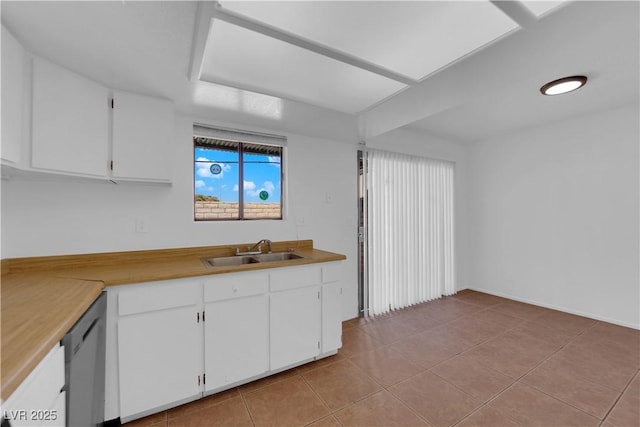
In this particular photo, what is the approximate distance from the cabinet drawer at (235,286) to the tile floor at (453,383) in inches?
28.4

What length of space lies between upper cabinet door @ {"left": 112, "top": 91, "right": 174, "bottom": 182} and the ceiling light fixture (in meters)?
3.06

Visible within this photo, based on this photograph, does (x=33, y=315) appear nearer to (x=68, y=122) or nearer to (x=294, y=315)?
(x=68, y=122)

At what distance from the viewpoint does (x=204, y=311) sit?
177 cm

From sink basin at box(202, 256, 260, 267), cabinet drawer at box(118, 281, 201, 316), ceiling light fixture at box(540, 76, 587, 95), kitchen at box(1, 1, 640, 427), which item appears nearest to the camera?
kitchen at box(1, 1, 640, 427)

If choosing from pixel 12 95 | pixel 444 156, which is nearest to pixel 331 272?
pixel 12 95

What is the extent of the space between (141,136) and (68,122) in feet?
1.27

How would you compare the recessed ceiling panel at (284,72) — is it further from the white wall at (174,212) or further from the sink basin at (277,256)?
the sink basin at (277,256)

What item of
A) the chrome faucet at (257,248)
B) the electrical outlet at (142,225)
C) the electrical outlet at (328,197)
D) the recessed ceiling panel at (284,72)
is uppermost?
the recessed ceiling panel at (284,72)

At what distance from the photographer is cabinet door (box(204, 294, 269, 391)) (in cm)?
179

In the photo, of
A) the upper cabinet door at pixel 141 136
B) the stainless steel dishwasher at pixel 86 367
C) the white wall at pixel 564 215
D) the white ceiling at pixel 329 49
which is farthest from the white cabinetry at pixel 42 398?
the white wall at pixel 564 215

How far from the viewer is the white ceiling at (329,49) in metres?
1.09

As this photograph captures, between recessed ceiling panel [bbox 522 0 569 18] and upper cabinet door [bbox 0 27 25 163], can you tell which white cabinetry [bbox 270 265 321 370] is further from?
recessed ceiling panel [bbox 522 0 569 18]

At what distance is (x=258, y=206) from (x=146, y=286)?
4.45 feet

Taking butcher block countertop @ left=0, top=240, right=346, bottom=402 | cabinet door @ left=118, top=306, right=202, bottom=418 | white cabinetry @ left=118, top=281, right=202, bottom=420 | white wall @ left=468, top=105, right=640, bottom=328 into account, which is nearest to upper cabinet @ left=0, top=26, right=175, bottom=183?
butcher block countertop @ left=0, top=240, right=346, bottom=402
